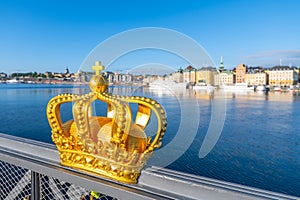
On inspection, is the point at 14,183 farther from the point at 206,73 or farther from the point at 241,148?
the point at 241,148

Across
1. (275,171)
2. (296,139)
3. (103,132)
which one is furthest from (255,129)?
(103,132)

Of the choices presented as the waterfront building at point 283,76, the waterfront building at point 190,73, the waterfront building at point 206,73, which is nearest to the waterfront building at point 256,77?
the waterfront building at point 283,76

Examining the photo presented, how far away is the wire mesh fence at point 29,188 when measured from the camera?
1.26 metres

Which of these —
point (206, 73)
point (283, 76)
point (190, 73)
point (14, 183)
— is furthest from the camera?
point (283, 76)

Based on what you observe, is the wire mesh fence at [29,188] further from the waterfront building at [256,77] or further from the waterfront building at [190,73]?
the waterfront building at [256,77]

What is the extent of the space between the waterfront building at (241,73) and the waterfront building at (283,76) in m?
5.71

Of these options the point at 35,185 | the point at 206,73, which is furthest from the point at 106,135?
the point at 206,73

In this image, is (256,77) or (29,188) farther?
(256,77)

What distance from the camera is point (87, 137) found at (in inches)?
41.4

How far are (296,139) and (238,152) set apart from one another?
3.10 meters

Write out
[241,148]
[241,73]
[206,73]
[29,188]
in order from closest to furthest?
[29,188], [206,73], [241,148], [241,73]

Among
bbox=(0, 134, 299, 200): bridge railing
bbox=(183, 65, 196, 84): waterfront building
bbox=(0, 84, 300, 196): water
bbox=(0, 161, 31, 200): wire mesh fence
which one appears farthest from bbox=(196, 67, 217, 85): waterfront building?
bbox=(0, 161, 31, 200): wire mesh fence

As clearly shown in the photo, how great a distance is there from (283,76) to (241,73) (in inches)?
353

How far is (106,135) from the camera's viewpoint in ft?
3.36
